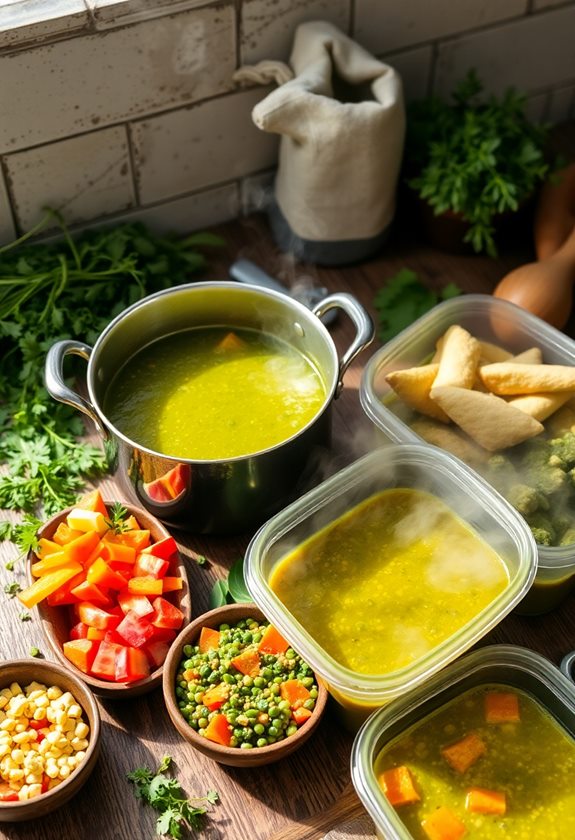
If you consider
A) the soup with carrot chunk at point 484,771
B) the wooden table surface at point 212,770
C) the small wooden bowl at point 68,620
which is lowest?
the wooden table surface at point 212,770

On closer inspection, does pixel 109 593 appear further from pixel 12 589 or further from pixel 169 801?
pixel 169 801

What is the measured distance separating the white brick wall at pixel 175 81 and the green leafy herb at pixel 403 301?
399 millimetres

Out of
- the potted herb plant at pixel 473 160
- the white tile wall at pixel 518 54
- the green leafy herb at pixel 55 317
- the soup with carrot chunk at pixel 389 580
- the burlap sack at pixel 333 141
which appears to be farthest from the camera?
the white tile wall at pixel 518 54

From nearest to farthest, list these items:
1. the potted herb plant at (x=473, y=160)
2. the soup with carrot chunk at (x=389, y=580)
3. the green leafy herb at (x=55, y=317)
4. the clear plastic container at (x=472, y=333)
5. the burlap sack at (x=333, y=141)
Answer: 1. the soup with carrot chunk at (x=389, y=580)
2. the clear plastic container at (x=472, y=333)
3. the green leafy herb at (x=55, y=317)
4. the burlap sack at (x=333, y=141)
5. the potted herb plant at (x=473, y=160)

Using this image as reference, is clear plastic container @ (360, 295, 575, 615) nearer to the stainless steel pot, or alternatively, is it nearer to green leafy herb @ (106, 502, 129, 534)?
the stainless steel pot

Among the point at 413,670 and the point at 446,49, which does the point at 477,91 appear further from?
the point at 413,670

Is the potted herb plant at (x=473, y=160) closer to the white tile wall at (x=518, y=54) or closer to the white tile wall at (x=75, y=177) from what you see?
the white tile wall at (x=518, y=54)

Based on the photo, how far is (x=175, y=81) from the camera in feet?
6.75

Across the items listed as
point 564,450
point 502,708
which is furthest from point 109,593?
point 564,450

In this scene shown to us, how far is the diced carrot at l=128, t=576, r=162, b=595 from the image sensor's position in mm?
1646

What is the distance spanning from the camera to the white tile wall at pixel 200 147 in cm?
212

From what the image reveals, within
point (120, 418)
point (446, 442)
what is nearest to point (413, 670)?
point (446, 442)

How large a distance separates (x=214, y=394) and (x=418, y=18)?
3.22 ft

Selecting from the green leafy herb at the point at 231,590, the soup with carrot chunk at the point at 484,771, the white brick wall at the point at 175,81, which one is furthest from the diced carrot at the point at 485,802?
the white brick wall at the point at 175,81
